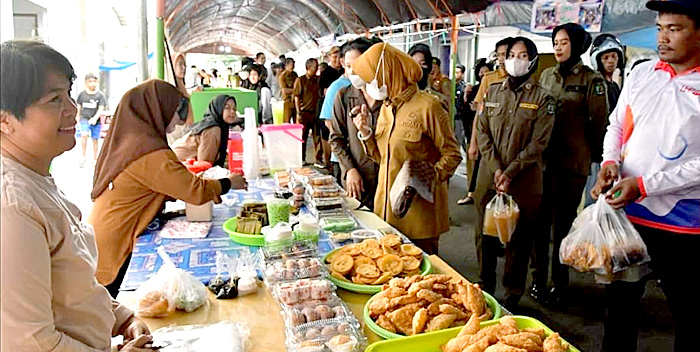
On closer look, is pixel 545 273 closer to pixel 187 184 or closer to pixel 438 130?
pixel 438 130

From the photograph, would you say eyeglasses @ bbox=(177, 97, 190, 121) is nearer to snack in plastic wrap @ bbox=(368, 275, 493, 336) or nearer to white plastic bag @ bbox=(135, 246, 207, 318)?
white plastic bag @ bbox=(135, 246, 207, 318)

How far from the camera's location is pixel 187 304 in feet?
5.65

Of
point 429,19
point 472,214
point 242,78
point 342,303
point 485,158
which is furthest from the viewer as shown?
point 242,78

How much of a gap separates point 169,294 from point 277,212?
34.1 inches

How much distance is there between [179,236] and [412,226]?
3.97 feet

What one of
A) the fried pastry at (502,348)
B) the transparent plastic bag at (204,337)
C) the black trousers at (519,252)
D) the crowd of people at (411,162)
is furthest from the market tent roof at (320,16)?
the transparent plastic bag at (204,337)

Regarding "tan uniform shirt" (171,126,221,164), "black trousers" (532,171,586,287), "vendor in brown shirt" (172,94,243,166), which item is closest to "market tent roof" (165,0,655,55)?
"black trousers" (532,171,586,287)

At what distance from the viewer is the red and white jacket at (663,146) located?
7.58 ft

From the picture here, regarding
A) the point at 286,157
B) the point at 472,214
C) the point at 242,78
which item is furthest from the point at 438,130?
the point at 242,78

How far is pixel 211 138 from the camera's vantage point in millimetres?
4352

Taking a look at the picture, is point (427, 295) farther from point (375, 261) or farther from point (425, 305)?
point (375, 261)

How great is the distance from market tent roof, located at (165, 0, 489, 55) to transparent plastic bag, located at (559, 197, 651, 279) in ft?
17.3

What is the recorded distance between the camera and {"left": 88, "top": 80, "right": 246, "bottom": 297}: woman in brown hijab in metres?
2.54

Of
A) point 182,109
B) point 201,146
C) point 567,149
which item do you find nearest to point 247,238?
point 182,109
